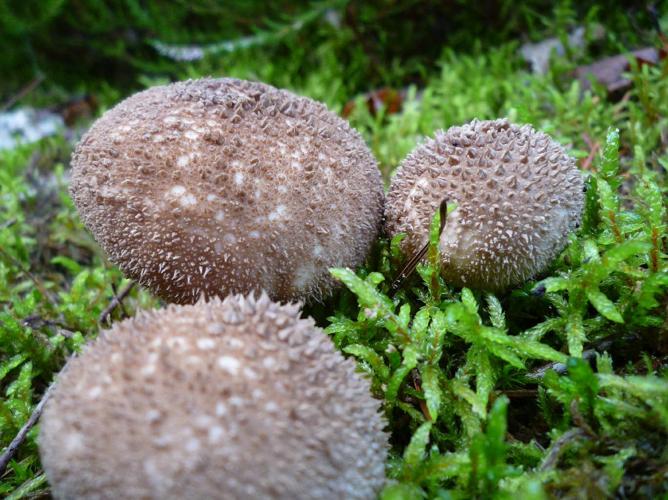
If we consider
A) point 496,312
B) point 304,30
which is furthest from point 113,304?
point 304,30

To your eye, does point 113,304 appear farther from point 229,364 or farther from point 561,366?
point 561,366

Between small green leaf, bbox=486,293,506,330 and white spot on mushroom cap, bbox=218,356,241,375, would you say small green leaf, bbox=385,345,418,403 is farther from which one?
white spot on mushroom cap, bbox=218,356,241,375

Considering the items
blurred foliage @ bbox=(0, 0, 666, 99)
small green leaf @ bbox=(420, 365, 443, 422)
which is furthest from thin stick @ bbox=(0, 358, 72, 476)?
blurred foliage @ bbox=(0, 0, 666, 99)

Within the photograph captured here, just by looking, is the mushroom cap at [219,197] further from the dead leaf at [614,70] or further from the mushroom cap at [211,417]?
the dead leaf at [614,70]

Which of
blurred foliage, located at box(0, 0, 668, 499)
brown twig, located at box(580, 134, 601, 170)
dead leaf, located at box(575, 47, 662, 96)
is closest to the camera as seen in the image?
blurred foliage, located at box(0, 0, 668, 499)

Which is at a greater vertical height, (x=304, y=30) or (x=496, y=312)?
(x=304, y=30)

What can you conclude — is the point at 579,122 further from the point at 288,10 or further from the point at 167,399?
the point at 167,399
